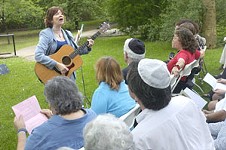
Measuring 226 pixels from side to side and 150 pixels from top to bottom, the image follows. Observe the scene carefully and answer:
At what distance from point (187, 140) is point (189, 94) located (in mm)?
1890

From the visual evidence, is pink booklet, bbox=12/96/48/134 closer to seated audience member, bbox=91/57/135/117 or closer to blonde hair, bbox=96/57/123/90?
seated audience member, bbox=91/57/135/117

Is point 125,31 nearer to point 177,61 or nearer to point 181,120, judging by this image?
point 177,61

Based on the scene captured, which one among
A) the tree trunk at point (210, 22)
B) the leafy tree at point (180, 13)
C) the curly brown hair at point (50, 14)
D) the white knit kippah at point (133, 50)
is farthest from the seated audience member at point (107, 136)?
the tree trunk at point (210, 22)

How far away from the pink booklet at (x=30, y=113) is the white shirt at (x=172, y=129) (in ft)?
3.72

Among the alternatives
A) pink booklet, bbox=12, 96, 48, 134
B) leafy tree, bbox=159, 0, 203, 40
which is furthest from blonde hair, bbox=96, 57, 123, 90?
leafy tree, bbox=159, 0, 203, 40

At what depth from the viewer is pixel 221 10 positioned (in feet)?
45.5

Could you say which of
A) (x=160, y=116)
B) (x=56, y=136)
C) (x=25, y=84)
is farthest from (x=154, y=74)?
(x=25, y=84)

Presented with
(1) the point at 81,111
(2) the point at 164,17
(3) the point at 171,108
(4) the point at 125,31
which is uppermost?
(3) the point at 171,108

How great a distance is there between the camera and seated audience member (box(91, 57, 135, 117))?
11.9ft

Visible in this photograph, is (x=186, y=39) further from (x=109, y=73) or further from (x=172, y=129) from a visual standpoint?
(x=172, y=129)

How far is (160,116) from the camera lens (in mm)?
2432

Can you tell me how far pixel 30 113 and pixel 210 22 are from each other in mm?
10704

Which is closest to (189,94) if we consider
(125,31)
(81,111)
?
(81,111)

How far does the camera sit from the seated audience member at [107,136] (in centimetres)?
184
